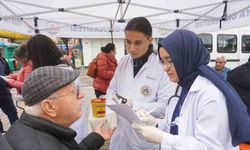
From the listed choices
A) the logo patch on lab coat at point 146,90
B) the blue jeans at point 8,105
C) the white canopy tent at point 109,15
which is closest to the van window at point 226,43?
the white canopy tent at point 109,15

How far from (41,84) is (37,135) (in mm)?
232

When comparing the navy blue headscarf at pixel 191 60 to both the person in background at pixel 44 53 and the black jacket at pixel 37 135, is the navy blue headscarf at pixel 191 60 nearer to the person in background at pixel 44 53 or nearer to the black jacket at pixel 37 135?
the black jacket at pixel 37 135

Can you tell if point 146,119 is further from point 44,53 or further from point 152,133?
point 44,53

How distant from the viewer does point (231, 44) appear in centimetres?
990

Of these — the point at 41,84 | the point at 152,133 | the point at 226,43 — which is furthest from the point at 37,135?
the point at 226,43

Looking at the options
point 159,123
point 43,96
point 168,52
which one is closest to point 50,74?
point 43,96

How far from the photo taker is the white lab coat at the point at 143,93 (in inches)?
76.8

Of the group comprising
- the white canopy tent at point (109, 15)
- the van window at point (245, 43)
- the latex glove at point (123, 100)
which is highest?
the white canopy tent at point (109, 15)

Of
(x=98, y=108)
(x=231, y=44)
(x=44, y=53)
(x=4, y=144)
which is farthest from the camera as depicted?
(x=231, y=44)

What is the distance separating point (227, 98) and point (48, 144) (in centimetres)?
85

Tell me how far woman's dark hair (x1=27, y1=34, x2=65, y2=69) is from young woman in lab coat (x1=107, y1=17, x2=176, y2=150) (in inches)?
23.6

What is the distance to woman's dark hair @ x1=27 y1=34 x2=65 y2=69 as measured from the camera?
2.04 m

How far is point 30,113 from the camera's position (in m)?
1.18

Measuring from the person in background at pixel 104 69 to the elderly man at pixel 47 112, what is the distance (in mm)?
3714
